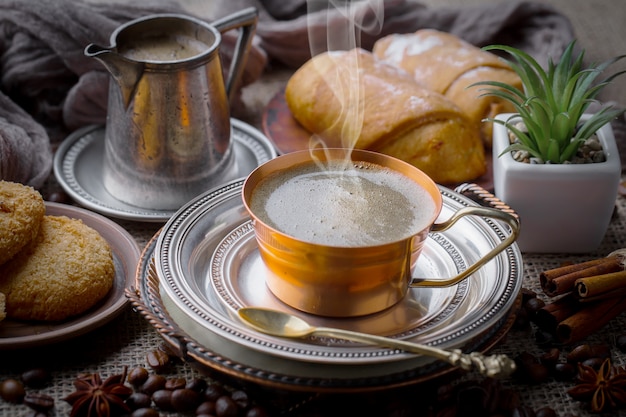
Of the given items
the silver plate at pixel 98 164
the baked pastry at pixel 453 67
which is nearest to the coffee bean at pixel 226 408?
the silver plate at pixel 98 164

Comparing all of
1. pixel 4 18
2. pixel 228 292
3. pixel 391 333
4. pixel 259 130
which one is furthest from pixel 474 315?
pixel 4 18

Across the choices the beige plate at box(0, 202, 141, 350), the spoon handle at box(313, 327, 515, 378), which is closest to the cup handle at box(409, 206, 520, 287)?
the spoon handle at box(313, 327, 515, 378)

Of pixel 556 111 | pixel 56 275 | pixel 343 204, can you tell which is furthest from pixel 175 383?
pixel 556 111

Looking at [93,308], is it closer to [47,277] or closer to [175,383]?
[47,277]

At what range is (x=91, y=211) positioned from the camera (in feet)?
5.49

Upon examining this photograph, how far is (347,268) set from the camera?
4.01ft

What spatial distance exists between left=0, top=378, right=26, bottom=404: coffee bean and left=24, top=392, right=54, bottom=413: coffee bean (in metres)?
0.02

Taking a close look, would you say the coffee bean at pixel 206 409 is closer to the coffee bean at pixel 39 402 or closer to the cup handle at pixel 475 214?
the coffee bean at pixel 39 402

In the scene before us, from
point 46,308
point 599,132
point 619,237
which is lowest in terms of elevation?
point 619,237

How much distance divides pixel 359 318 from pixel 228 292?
0.24m

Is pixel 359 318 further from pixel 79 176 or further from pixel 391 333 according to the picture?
pixel 79 176

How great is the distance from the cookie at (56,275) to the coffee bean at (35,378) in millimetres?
116

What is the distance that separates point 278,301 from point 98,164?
0.79 meters

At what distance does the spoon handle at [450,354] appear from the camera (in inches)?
43.1
